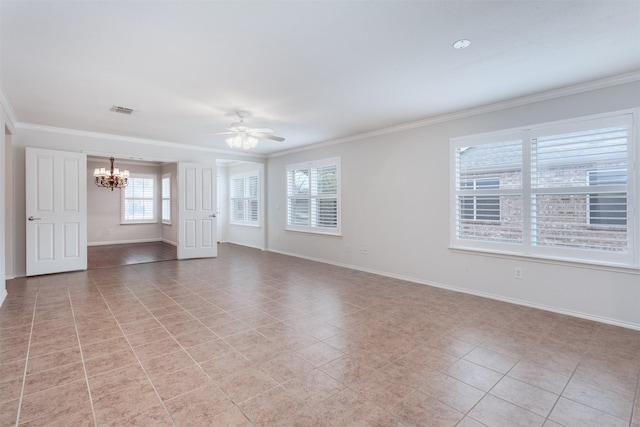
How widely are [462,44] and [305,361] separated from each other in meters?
2.85

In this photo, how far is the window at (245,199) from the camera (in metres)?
8.49

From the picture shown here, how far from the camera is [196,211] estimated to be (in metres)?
6.95

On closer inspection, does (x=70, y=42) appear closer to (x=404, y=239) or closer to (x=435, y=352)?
(x=435, y=352)

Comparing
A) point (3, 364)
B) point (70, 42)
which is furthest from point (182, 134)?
point (3, 364)

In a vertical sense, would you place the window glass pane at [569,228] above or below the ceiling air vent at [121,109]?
below

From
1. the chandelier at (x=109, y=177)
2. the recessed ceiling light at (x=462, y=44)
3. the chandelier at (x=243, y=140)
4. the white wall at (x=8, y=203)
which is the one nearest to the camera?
the recessed ceiling light at (x=462, y=44)

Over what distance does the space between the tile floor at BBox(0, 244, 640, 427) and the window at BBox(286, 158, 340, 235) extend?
2.42 m

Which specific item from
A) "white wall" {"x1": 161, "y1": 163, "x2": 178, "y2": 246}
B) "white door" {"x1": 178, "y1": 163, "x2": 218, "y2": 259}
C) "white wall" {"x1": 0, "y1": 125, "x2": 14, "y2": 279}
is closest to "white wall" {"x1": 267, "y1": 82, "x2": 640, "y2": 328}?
"white door" {"x1": 178, "y1": 163, "x2": 218, "y2": 259}

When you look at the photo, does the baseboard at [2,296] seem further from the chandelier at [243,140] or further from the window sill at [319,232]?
the window sill at [319,232]

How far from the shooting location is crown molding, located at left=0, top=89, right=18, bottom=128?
145 inches

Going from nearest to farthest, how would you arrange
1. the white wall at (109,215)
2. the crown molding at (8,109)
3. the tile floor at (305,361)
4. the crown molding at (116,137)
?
the tile floor at (305,361) → the crown molding at (8,109) → the crown molding at (116,137) → the white wall at (109,215)

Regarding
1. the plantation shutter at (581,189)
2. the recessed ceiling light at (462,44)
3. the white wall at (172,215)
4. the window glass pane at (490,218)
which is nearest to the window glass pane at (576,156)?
the plantation shutter at (581,189)

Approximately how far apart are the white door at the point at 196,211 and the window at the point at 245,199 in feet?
4.72

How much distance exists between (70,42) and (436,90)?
352 centimetres
